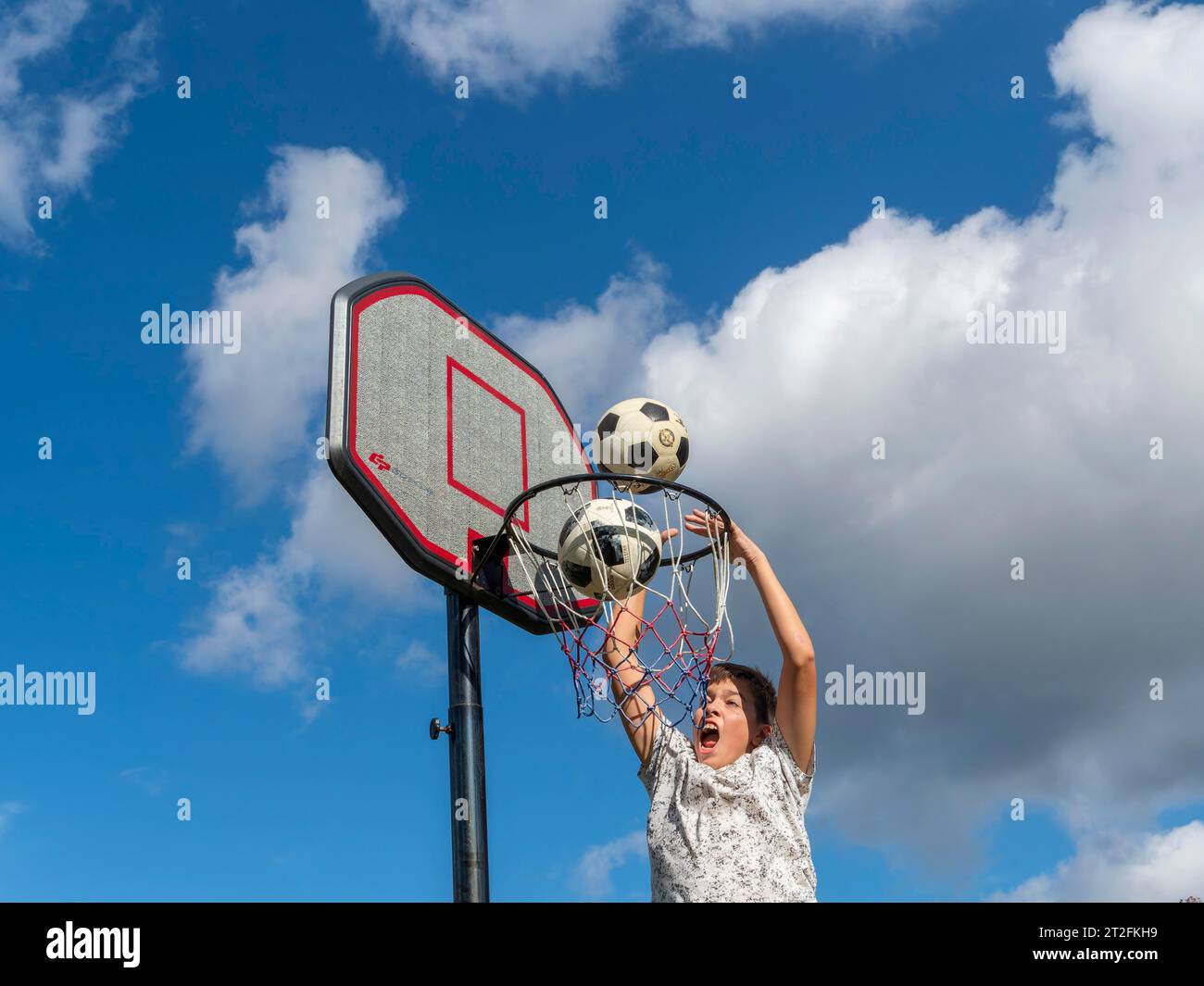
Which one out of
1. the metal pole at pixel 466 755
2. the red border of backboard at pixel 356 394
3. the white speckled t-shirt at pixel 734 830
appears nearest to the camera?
the white speckled t-shirt at pixel 734 830

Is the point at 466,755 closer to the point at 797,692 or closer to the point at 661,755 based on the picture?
the point at 661,755

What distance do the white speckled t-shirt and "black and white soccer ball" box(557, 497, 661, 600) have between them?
5.41 feet

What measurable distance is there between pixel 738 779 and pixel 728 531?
1.57 metres

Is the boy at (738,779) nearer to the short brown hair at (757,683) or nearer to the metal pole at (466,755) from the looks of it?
the short brown hair at (757,683)

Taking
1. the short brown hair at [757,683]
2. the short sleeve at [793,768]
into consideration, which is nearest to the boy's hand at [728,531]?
the short brown hair at [757,683]

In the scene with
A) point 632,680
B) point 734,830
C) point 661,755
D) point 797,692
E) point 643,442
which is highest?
point 643,442

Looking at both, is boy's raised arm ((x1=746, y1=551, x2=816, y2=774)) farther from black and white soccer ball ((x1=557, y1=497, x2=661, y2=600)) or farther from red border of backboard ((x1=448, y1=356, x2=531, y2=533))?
red border of backboard ((x1=448, y1=356, x2=531, y2=533))

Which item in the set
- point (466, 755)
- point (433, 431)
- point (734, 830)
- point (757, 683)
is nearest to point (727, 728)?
point (757, 683)

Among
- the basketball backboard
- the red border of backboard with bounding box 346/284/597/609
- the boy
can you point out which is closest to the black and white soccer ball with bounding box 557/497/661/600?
the red border of backboard with bounding box 346/284/597/609

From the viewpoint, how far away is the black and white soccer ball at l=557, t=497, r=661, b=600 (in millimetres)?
5930

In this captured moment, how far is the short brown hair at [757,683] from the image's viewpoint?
450 centimetres

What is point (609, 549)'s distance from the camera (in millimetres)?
5941
